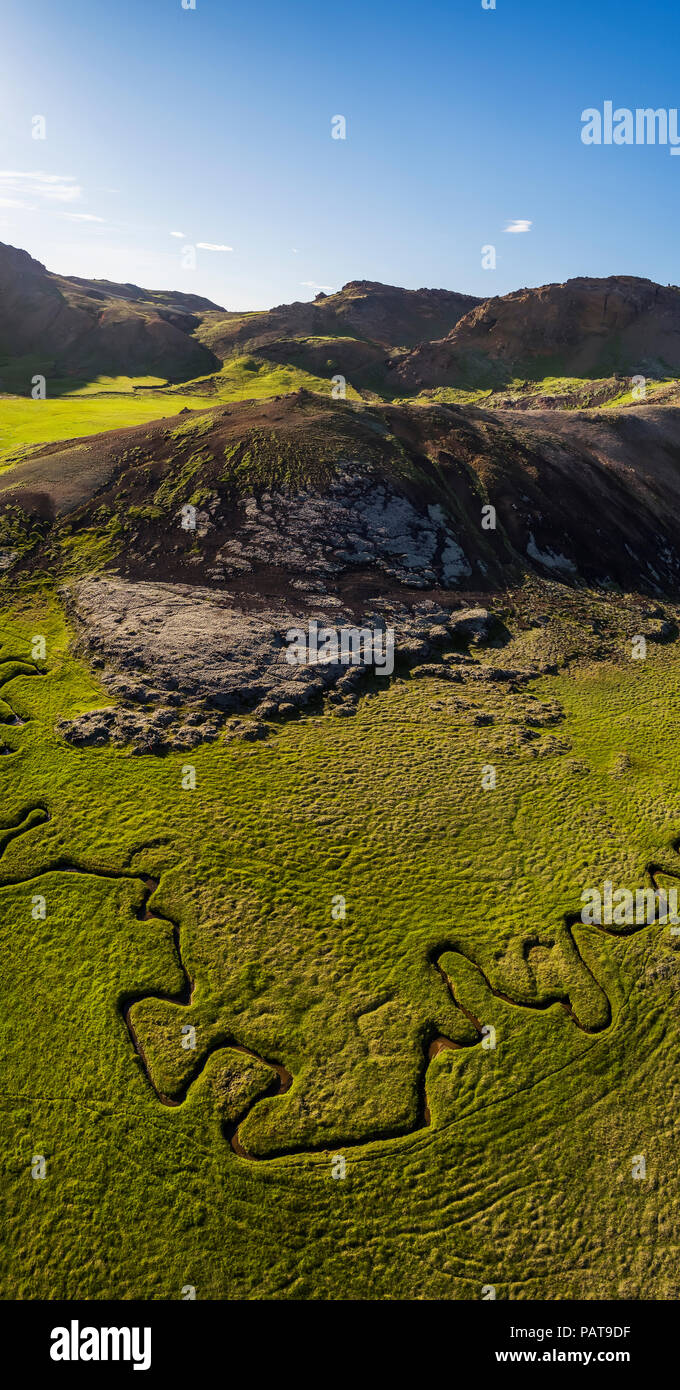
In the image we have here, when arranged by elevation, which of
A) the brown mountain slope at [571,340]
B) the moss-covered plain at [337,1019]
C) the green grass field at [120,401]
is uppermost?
the brown mountain slope at [571,340]

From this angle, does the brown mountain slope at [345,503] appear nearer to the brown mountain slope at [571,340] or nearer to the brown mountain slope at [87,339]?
the brown mountain slope at [571,340]

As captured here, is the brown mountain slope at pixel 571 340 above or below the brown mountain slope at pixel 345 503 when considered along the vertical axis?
above

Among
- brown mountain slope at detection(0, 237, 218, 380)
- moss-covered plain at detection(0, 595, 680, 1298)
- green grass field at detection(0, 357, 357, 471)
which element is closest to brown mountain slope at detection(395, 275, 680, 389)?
green grass field at detection(0, 357, 357, 471)

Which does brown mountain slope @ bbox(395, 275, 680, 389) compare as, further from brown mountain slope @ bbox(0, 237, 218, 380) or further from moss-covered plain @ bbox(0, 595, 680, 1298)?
moss-covered plain @ bbox(0, 595, 680, 1298)

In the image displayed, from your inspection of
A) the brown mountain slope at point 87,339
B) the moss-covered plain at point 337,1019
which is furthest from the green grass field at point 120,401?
the moss-covered plain at point 337,1019

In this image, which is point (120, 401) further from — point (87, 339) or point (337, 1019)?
point (337, 1019)
